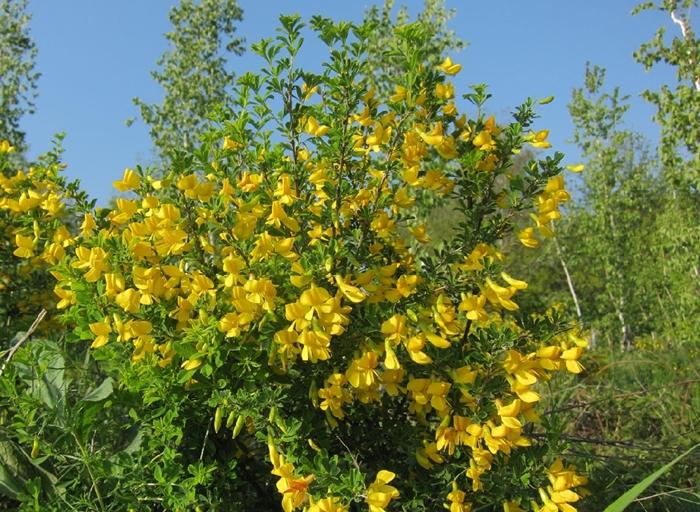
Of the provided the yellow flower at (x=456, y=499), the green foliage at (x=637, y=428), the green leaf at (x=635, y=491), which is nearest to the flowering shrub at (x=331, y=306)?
the yellow flower at (x=456, y=499)

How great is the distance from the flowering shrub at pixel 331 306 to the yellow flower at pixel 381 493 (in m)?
0.06

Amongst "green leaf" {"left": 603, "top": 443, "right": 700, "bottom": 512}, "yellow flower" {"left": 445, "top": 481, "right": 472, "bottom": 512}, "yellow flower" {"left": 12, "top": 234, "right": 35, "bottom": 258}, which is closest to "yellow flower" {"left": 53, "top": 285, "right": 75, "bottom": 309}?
"yellow flower" {"left": 12, "top": 234, "right": 35, "bottom": 258}

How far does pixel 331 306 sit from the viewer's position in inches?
63.7

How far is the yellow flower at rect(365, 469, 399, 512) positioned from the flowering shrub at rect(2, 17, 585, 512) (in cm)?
6

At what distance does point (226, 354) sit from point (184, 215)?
41 centimetres

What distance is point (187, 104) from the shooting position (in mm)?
10844

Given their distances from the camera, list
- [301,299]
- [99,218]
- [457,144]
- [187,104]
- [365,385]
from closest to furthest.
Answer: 1. [301,299]
2. [365,385]
3. [457,144]
4. [99,218]
5. [187,104]

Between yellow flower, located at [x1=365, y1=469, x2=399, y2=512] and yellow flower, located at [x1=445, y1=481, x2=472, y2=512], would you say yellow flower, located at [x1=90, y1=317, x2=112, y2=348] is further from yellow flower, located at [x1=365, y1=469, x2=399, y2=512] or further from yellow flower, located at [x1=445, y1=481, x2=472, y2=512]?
yellow flower, located at [x1=445, y1=481, x2=472, y2=512]

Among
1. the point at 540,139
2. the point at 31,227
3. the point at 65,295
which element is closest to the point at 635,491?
the point at 540,139

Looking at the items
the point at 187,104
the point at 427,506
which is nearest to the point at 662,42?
the point at 187,104

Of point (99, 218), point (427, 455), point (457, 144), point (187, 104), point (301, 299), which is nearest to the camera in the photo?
point (301, 299)

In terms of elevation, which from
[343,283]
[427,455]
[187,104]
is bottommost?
[427,455]

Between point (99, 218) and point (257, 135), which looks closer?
point (257, 135)

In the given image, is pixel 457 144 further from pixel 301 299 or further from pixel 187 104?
pixel 187 104
